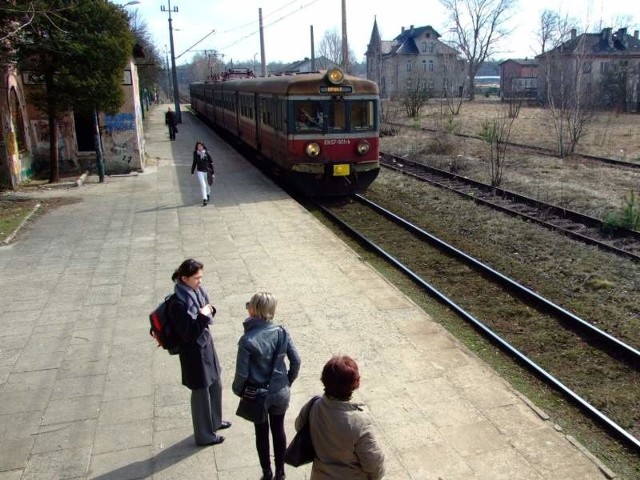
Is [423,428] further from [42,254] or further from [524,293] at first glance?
[42,254]

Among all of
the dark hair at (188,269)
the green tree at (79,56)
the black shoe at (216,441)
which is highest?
the green tree at (79,56)

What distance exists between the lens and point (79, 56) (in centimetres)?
1528

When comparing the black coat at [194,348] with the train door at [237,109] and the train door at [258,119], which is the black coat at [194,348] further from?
the train door at [237,109]

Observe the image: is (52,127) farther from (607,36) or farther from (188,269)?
(607,36)

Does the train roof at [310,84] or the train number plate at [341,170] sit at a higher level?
the train roof at [310,84]

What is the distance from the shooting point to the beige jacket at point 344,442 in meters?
3.03

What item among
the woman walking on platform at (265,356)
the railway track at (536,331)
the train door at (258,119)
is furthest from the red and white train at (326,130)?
the woman walking on platform at (265,356)

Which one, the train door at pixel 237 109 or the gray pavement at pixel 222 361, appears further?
the train door at pixel 237 109

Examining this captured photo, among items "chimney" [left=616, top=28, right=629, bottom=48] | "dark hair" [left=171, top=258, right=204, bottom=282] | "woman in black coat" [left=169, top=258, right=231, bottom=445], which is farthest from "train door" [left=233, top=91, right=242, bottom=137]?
"chimney" [left=616, top=28, right=629, bottom=48]

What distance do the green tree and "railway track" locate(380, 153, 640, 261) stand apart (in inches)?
357

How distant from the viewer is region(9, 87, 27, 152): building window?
1664cm

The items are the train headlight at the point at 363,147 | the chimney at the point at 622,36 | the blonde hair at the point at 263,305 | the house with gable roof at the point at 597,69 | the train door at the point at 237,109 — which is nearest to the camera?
the blonde hair at the point at 263,305

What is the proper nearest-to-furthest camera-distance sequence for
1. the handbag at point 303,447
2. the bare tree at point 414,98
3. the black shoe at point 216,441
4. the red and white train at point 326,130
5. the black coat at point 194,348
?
the handbag at point 303,447
the black coat at point 194,348
the black shoe at point 216,441
the red and white train at point 326,130
the bare tree at point 414,98

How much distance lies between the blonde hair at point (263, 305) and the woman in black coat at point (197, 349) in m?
Result: 0.54
